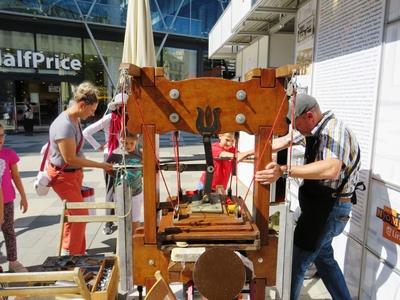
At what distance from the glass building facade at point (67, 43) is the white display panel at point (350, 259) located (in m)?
16.1

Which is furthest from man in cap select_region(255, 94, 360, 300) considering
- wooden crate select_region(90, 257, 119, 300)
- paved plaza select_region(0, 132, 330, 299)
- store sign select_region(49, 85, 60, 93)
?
store sign select_region(49, 85, 60, 93)

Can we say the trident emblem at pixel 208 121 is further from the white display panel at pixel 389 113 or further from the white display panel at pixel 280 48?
the white display panel at pixel 280 48

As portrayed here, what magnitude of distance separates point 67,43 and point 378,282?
720 inches

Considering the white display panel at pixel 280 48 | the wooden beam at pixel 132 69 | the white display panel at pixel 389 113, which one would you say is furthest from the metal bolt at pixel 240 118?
the white display panel at pixel 280 48

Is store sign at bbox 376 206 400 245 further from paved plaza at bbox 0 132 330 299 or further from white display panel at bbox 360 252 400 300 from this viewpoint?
paved plaza at bbox 0 132 330 299

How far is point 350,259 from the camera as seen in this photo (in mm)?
2943

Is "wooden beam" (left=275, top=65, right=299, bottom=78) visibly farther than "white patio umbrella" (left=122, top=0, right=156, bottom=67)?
No

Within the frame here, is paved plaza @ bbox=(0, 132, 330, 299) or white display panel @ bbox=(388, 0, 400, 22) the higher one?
white display panel @ bbox=(388, 0, 400, 22)

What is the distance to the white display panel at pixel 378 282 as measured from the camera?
7.81ft

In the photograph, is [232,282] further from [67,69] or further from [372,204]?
[67,69]

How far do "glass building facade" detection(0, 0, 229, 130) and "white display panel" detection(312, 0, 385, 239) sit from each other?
51.7ft

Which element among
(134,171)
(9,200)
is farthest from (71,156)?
(9,200)

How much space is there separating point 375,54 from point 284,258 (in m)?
1.67

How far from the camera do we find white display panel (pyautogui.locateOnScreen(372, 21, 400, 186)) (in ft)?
7.50
